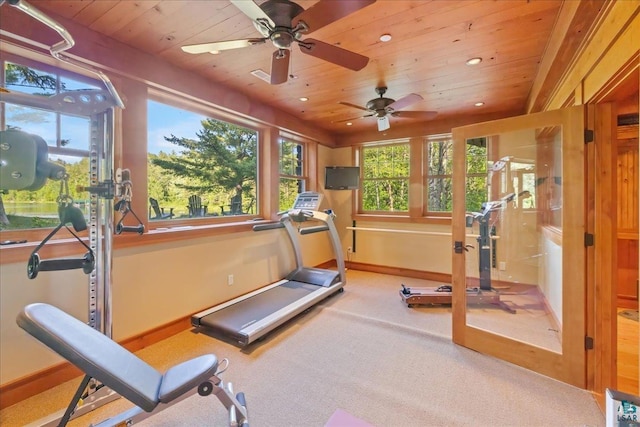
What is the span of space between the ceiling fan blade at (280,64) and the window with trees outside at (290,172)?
2.48 m

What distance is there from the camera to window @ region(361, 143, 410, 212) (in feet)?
17.7

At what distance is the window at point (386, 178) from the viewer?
539 centimetres

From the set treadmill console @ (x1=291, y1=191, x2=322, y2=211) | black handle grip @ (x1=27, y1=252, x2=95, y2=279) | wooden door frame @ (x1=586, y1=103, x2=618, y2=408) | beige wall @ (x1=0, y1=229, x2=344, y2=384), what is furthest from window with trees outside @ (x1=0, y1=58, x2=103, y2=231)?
wooden door frame @ (x1=586, y1=103, x2=618, y2=408)

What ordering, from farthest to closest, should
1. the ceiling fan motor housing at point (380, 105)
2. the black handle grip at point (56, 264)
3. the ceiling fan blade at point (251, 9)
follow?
the ceiling fan motor housing at point (380, 105), the black handle grip at point (56, 264), the ceiling fan blade at point (251, 9)

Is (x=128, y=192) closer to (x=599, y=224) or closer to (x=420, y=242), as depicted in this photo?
(x=599, y=224)

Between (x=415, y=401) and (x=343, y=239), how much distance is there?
4.02 metres

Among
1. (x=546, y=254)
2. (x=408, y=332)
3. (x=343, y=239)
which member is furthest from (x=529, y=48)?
(x=343, y=239)

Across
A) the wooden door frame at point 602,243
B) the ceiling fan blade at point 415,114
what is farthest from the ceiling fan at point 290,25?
the wooden door frame at point 602,243

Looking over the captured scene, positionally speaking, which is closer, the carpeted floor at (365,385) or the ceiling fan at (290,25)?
the ceiling fan at (290,25)

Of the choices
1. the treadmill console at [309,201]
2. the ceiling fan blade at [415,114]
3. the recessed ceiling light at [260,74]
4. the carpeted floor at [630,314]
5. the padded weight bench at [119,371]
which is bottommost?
the carpeted floor at [630,314]

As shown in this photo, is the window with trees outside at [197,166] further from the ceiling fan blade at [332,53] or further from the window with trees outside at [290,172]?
the ceiling fan blade at [332,53]

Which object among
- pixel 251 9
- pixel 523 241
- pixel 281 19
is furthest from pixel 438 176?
pixel 251 9

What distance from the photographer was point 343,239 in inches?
234

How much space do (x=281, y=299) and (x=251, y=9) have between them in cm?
299
